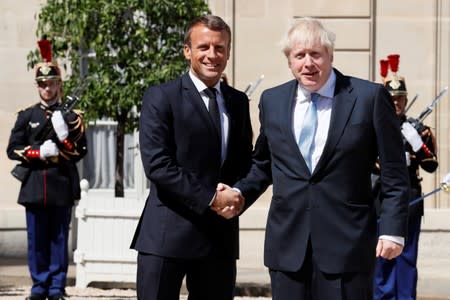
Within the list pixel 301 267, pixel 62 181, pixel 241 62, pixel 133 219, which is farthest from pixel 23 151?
pixel 301 267

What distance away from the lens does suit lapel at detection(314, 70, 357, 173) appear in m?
6.28

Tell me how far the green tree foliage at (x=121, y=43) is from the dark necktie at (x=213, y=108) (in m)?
5.34

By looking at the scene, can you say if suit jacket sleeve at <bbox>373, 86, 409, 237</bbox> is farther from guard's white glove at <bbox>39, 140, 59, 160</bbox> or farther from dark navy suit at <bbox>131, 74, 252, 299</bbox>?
guard's white glove at <bbox>39, 140, 59, 160</bbox>

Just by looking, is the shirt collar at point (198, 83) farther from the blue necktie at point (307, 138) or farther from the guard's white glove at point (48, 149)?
the guard's white glove at point (48, 149)

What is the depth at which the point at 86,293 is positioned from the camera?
12070 mm

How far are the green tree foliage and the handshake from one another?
5.60m

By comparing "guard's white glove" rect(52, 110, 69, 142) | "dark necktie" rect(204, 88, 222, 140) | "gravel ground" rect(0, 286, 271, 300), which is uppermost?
"dark necktie" rect(204, 88, 222, 140)

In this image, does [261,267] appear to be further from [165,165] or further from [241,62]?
[165,165]

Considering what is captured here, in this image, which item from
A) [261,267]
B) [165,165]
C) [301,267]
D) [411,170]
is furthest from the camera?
[261,267]

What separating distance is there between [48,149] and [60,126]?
19 cm

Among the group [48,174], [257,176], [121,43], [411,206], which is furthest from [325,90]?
[121,43]

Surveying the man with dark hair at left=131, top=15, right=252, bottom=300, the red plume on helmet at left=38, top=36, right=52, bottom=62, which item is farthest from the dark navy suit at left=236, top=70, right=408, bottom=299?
the red plume on helmet at left=38, top=36, right=52, bottom=62

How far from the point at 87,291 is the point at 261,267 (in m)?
1.90

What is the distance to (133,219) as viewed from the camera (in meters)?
12.1
